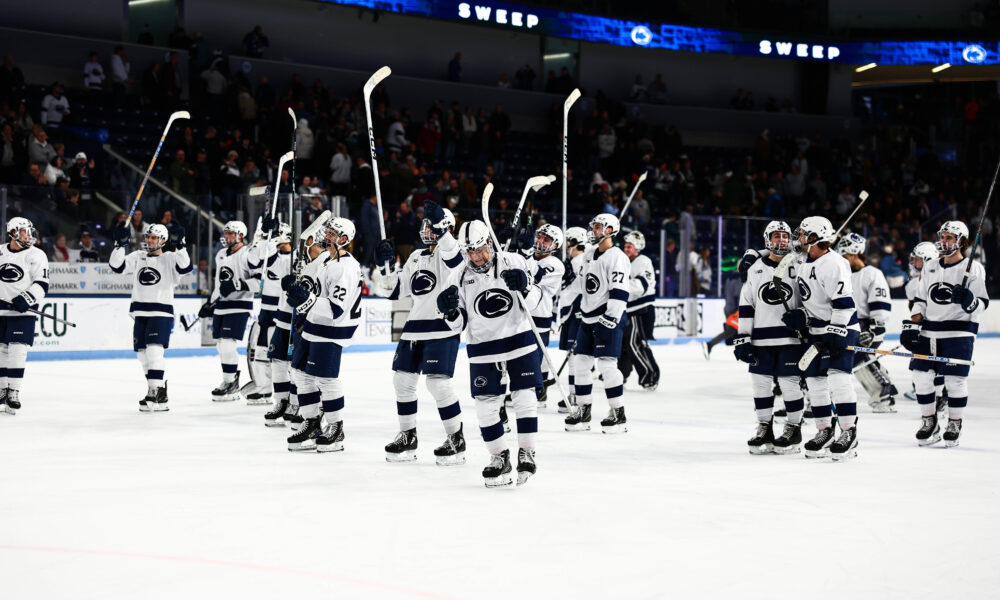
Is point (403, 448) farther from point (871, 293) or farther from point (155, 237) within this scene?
point (871, 293)

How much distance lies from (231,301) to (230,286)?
36 centimetres

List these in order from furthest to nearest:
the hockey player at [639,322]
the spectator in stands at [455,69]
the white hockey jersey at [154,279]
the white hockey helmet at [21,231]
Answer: the spectator in stands at [455,69]
the hockey player at [639,322]
the white hockey jersey at [154,279]
the white hockey helmet at [21,231]

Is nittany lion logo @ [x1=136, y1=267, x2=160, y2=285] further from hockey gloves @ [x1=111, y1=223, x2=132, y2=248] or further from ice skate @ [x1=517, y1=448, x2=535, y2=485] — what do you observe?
ice skate @ [x1=517, y1=448, x2=535, y2=485]

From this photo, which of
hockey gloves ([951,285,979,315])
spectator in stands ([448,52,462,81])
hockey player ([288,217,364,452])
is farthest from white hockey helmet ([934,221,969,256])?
spectator in stands ([448,52,462,81])

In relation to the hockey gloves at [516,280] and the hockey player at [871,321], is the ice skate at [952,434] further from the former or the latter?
the hockey gloves at [516,280]

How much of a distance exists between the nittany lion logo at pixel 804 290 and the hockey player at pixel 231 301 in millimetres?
5039

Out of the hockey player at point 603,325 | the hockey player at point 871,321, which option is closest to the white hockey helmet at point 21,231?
the hockey player at point 603,325

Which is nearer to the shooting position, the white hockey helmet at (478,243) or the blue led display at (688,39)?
the white hockey helmet at (478,243)

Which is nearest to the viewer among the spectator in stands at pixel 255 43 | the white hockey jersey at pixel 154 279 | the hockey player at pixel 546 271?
the hockey player at pixel 546 271

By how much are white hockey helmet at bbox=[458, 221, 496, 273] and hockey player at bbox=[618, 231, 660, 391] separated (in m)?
5.39

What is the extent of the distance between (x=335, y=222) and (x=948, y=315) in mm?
4192

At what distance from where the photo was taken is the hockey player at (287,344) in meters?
7.53

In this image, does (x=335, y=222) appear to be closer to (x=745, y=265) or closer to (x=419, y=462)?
(x=419, y=462)

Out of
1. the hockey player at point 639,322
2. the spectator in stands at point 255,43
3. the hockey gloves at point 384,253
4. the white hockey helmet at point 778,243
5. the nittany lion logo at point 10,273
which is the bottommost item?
the hockey player at point 639,322
